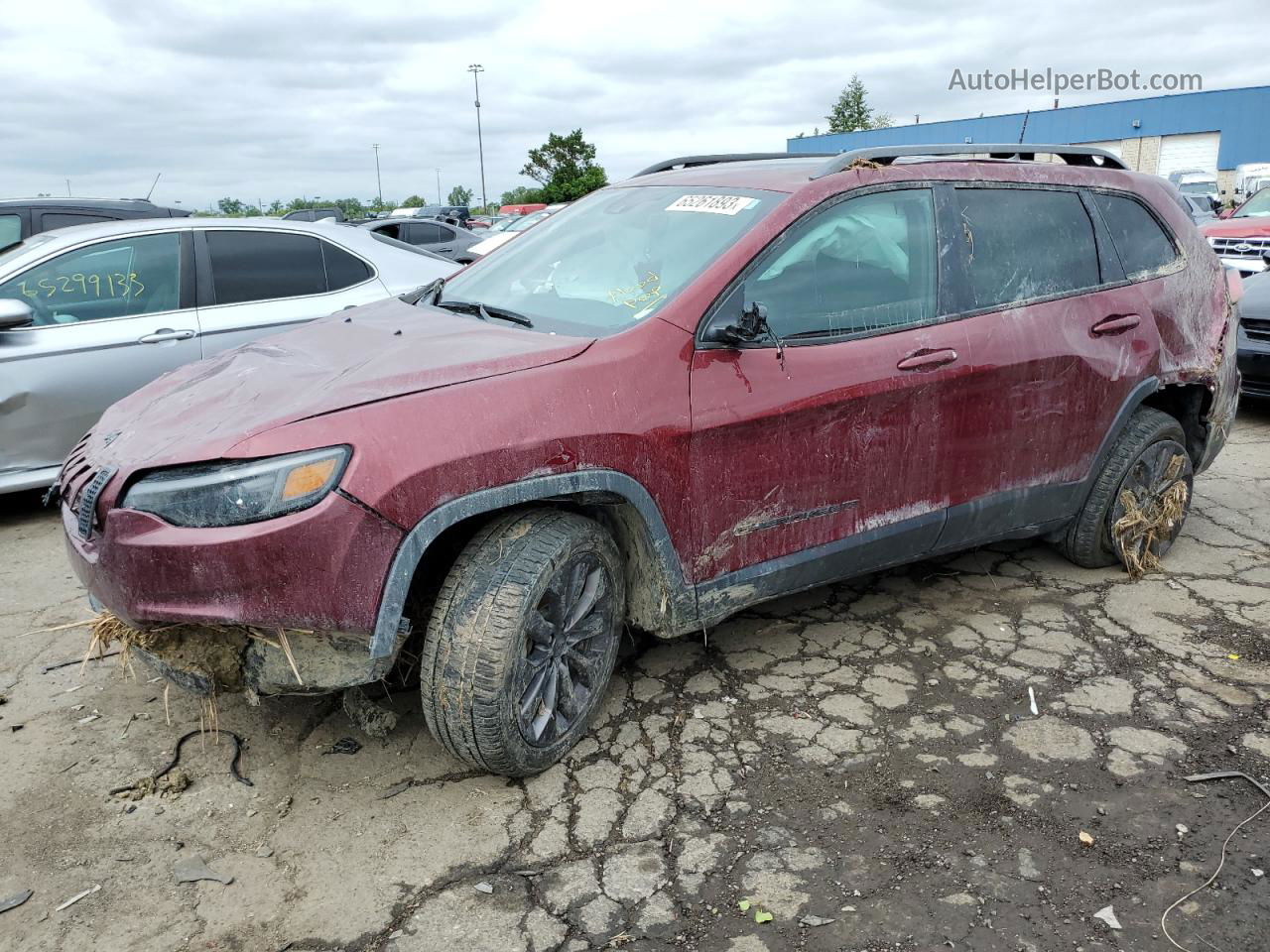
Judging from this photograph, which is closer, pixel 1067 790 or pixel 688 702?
pixel 1067 790

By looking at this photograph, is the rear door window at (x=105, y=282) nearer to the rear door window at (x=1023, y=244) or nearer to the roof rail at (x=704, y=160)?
the roof rail at (x=704, y=160)

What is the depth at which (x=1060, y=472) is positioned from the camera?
3914mm

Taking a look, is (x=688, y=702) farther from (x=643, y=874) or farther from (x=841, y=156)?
(x=841, y=156)

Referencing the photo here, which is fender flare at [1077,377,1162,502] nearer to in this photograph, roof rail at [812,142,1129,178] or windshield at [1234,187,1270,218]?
roof rail at [812,142,1129,178]

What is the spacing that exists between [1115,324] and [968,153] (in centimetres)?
89

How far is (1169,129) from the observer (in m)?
43.3

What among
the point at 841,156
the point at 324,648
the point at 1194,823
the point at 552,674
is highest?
the point at 841,156

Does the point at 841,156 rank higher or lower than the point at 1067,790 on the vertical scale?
higher

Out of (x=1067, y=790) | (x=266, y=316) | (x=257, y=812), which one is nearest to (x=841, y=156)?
(x=1067, y=790)

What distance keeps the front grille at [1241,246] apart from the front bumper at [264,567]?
10000 millimetres

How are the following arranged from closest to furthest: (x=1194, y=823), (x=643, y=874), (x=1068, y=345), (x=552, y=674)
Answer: (x=643, y=874) < (x=1194, y=823) < (x=552, y=674) < (x=1068, y=345)

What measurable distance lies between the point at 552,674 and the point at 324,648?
2.14 ft

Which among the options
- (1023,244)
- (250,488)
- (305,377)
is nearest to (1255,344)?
(1023,244)

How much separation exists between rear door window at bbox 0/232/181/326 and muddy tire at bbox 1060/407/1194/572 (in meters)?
4.80
